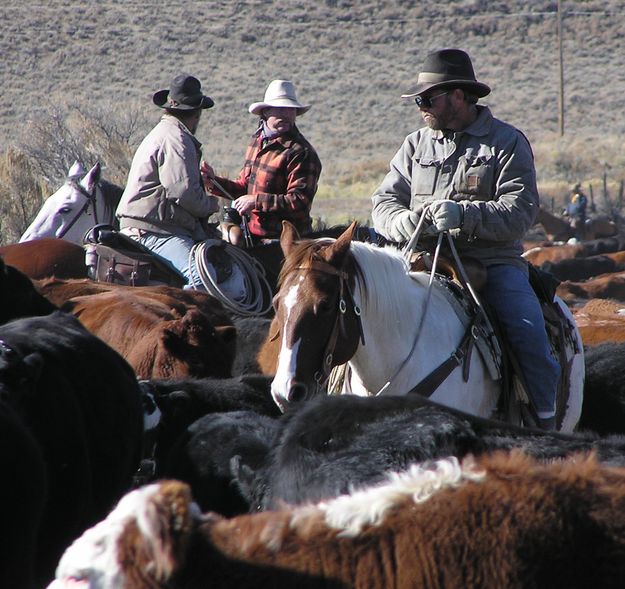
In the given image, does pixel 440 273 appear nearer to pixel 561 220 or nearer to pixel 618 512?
pixel 618 512

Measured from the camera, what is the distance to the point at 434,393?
562 cm

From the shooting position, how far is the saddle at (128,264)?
32.4 feet

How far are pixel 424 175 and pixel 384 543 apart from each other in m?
4.26

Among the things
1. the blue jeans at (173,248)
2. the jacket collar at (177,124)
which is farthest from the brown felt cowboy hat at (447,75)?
the blue jeans at (173,248)

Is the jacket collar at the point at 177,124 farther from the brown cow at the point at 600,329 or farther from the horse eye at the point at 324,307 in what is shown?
the horse eye at the point at 324,307

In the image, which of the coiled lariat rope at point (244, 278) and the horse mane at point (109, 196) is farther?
the horse mane at point (109, 196)

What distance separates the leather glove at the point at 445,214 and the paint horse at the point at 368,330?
10.9 inches

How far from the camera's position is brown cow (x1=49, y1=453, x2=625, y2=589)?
218 cm

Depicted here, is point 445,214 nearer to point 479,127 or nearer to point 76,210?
point 479,127

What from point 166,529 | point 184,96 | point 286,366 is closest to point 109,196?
point 184,96

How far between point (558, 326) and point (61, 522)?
3.55m

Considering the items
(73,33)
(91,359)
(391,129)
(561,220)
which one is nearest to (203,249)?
(91,359)

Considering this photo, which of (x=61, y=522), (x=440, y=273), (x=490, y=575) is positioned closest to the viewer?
(x=490, y=575)

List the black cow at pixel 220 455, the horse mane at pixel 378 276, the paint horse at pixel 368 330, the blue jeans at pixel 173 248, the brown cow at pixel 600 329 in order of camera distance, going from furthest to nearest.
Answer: the blue jeans at pixel 173 248
the brown cow at pixel 600 329
the horse mane at pixel 378 276
the paint horse at pixel 368 330
the black cow at pixel 220 455
